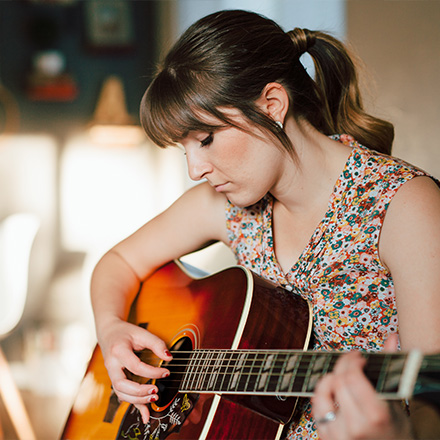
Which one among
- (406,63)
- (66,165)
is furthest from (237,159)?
(66,165)

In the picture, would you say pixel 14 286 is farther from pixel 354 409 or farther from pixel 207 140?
pixel 354 409

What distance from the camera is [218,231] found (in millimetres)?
1295

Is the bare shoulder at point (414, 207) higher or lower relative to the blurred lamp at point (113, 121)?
higher

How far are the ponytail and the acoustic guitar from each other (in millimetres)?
383

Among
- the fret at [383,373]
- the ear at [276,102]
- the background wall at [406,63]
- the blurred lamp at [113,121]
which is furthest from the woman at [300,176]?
the blurred lamp at [113,121]

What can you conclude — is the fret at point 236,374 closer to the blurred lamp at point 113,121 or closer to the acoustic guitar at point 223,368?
the acoustic guitar at point 223,368

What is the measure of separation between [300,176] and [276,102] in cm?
15

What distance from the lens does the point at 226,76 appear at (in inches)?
37.5

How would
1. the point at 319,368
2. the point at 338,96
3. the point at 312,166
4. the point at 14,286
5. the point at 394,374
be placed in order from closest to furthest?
1. the point at 394,374
2. the point at 319,368
3. the point at 312,166
4. the point at 338,96
5. the point at 14,286

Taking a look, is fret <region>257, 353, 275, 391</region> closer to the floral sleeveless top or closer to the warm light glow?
the floral sleeveless top

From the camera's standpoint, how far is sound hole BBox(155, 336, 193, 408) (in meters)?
1.01

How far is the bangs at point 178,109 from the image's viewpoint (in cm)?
96

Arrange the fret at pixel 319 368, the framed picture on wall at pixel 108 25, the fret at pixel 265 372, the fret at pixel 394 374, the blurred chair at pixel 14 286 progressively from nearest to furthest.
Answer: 1. the fret at pixel 394 374
2. the fret at pixel 319 368
3. the fret at pixel 265 372
4. the blurred chair at pixel 14 286
5. the framed picture on wall at pixel 108 25

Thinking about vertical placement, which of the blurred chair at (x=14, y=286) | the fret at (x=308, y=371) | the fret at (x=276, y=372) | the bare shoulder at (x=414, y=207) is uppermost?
the bare shoulder at (x=414, y=207)
